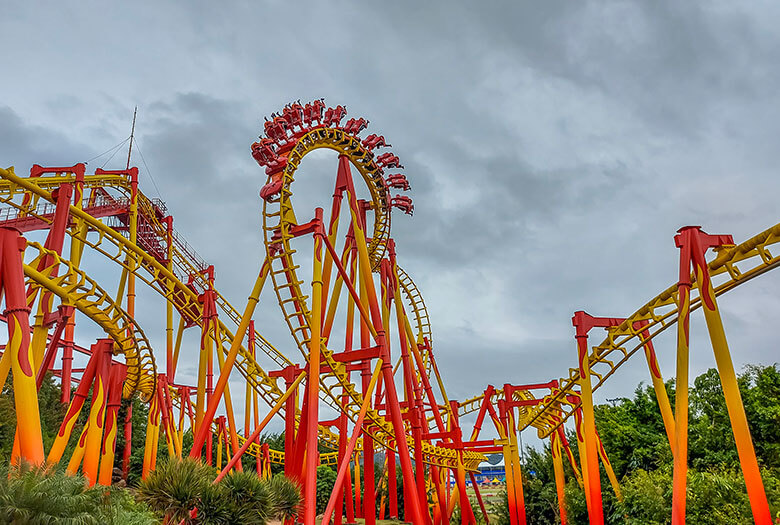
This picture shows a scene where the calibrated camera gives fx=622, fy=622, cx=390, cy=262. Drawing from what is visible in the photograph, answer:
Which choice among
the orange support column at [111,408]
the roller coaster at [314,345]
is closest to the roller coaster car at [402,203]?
the roller coaster at [314,345]

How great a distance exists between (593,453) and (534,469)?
38.7 feet

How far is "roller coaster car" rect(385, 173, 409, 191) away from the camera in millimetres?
15453

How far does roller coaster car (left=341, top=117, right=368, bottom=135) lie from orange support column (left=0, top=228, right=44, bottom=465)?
7.28 meters

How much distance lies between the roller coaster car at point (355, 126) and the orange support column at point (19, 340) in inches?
287

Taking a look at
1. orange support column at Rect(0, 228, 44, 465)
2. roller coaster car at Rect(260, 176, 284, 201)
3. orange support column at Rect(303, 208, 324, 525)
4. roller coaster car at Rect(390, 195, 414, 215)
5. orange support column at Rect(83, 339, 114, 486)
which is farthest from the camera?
roller coaster car at Rect(390, 195, 414, 215)

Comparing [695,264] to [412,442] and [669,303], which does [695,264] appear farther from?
[412,442]

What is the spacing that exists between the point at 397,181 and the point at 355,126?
5.99ft

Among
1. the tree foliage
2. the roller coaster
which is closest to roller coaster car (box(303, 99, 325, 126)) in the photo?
the roller coaster

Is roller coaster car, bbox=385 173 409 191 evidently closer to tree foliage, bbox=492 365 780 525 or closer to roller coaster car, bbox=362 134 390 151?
roller coaster car, bbox=362 134 390 151

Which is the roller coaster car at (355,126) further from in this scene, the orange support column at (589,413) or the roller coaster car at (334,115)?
the orange support column at (589,413)

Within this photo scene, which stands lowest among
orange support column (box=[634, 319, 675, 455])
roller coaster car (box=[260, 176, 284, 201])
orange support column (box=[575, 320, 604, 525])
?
orange support column (box=[575, 320, 604, 525])

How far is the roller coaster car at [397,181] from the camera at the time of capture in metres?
15.5

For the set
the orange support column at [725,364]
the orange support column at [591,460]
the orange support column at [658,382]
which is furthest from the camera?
the orange support column at [658,382]

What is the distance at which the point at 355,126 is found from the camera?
14.4 m
